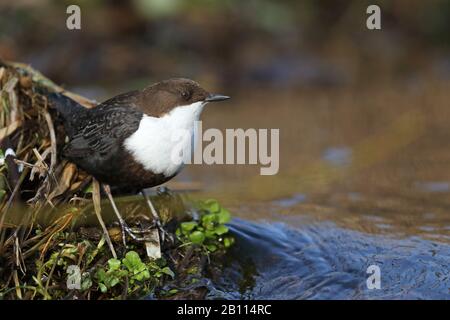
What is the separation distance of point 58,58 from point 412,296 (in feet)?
22.2

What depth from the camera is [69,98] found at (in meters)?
5.11

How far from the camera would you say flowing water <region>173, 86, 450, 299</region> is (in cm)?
427

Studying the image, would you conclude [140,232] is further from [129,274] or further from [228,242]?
[228,242]

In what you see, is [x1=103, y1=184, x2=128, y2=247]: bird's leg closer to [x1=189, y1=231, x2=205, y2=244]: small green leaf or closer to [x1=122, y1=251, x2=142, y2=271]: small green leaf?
[x1=122, y1=251, x2=142, y2=271]: small green leaf

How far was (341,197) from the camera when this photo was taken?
5.93m

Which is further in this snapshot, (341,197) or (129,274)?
(341,197)

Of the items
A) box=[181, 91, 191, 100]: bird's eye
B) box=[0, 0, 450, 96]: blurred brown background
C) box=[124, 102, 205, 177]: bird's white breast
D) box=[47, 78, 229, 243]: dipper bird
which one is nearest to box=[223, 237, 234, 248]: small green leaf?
box=[47, 78, 229, 243]: dipper bird

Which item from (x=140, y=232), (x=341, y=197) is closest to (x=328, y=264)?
(x=140, y=232)

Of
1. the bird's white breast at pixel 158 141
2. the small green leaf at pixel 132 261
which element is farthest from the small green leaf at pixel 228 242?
the small green leaf at pixel 132 261

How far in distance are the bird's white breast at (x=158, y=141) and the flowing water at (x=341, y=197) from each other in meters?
0.72

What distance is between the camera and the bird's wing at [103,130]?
4.40 metres

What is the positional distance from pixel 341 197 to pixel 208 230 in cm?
173
